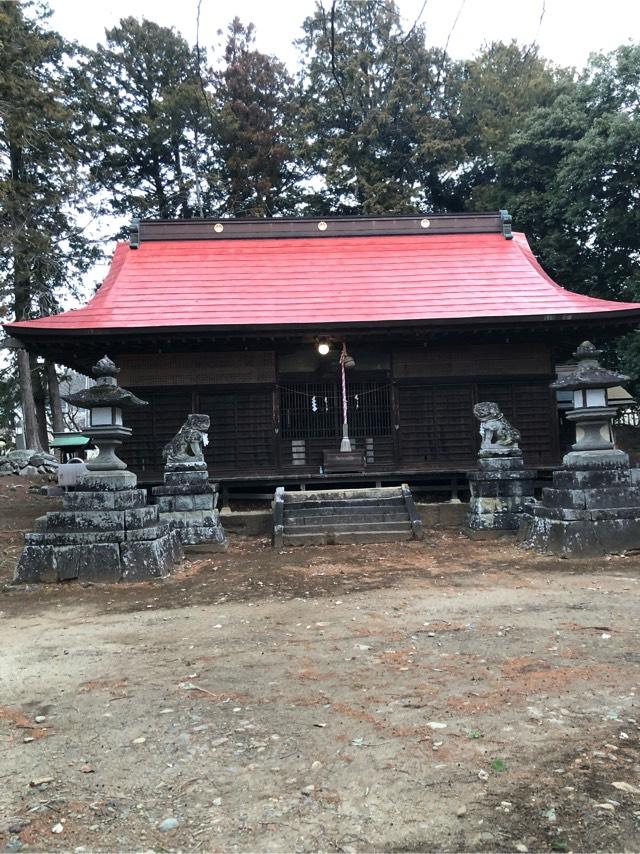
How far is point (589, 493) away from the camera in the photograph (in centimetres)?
793

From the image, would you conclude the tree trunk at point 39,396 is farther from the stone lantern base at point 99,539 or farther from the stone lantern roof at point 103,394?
the stone lantern base at point 99,539

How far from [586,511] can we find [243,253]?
10455mm

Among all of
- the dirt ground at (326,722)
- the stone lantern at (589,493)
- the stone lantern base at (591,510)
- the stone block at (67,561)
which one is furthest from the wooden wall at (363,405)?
the dirt ground at (326,722)

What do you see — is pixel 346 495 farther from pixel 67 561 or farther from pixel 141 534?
pixel 67 561

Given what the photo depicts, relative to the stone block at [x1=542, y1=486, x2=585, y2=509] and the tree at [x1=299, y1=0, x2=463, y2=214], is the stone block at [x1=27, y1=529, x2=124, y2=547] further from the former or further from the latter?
the tree at [x1=299, y1=0, x2=463, y2=214]

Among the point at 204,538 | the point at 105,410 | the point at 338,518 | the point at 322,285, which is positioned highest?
the point at 322,285

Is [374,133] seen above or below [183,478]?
above

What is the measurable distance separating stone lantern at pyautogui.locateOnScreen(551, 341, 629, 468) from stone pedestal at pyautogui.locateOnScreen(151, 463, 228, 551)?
557cm

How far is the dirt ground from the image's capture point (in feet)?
7.36

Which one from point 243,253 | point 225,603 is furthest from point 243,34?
point 225,603

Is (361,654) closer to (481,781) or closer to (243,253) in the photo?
(481,781)

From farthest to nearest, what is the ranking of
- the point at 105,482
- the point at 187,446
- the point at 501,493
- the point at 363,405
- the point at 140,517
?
the point at 363,405 < the point at 501,493 < the point at 187,446 < the point at 105,482 < the point at 140,517

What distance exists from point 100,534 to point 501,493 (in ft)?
21.4

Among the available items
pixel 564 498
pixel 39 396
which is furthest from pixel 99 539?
pixel 39 396
